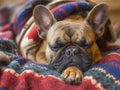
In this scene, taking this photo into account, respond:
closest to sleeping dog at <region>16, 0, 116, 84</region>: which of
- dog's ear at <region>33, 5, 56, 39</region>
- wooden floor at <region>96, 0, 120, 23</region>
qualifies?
dog's ear at <region>33, 5, 56, 39</region>

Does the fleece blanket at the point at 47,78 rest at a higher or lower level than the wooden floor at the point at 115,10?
higher

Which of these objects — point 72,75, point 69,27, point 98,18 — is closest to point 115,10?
point 98,18

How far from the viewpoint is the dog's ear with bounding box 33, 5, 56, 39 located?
1473 mm

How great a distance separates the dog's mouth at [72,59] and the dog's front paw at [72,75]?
44 millimetres

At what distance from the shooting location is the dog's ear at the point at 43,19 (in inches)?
58.0

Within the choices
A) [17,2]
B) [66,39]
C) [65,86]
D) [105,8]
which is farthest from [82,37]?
[17,2]

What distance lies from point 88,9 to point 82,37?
1.01 ft

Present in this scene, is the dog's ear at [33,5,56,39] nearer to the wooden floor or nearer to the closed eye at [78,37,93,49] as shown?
the closed eye at [78,37,93,49]

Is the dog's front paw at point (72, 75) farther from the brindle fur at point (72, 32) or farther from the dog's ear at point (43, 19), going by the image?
the dog's ear at point (43, 19)

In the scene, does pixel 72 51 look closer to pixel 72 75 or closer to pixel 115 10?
pixel 72 75

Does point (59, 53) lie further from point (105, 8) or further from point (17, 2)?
point (17, 2)

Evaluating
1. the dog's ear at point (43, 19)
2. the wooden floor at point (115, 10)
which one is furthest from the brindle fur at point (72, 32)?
the wooden floor at point (115, 10)

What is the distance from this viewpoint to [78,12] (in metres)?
1.61

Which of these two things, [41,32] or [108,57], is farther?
[41,32]
